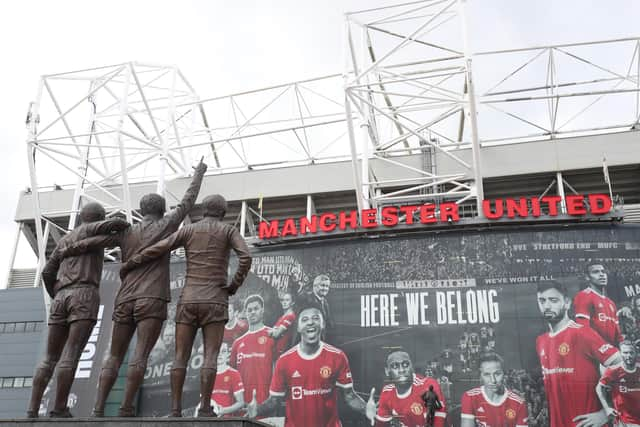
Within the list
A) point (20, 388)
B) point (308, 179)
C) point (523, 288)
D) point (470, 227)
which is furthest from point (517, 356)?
point (20, 388)

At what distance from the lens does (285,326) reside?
2623 cm

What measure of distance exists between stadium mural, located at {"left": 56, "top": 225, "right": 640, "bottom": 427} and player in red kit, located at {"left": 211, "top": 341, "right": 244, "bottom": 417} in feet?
0.15

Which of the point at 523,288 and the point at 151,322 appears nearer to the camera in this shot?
the point at 151,322

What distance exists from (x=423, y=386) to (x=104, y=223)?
16767 mm

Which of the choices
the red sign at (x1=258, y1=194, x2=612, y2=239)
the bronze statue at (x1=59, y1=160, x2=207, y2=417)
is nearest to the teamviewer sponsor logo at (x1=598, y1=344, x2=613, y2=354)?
the red sign at (x1=258, y1=194, x2=612, y2=239)

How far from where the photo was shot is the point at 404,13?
30000mm

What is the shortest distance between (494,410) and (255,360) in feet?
30.5

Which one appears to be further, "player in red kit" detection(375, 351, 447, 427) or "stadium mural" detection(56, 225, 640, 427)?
"player in red kit" detection(375, 351, 447, 427)

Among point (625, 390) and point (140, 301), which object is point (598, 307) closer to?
point (625, 390)

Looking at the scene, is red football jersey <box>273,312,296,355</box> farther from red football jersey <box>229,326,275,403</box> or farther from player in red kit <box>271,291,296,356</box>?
red football jersey <box>229,326,275,403</box>

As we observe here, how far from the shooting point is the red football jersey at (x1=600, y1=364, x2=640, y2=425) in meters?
21.9

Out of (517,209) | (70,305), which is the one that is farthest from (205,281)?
(517,209)

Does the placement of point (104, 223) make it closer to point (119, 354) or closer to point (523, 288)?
point (119, 354)

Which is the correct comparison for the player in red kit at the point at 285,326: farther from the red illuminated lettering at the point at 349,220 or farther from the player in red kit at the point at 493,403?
the player in red kit at the point at 493,403
